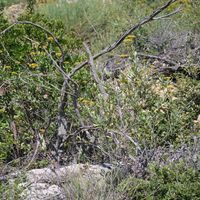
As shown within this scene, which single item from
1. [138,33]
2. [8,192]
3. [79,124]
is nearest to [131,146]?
[79,124]

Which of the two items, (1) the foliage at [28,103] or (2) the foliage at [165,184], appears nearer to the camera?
(2) the foliage at [165,184]

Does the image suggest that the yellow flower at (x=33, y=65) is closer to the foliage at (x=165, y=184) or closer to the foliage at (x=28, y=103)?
the foliage at (x=28, y=103)

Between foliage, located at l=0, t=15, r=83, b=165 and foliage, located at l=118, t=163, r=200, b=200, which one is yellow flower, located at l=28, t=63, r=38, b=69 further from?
foliage, located at l=118, t=163, r=200, b=200

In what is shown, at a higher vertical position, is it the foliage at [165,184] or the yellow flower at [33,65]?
the yellow flower at [33,65]

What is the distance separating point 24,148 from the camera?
5312mm

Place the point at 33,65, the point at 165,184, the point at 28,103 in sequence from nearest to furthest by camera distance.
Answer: the point at 165,184
the point at 28,103
the point at 33,65

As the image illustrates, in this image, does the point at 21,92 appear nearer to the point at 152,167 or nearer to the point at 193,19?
the point at 152,167

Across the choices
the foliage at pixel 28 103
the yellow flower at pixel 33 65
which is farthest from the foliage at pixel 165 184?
the yellow flower at pixel 33 65

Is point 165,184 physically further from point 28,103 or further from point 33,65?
point 33,65

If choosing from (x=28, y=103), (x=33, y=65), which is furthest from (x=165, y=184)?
(x=33, y=65)

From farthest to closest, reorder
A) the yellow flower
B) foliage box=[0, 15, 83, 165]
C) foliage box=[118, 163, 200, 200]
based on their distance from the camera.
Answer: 1. the yellow flower
2. foliage box=[0, 15, 83, 165]
3. foliage box=[118, 163, 200, 200]

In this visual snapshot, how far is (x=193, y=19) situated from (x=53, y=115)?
3.77 meters

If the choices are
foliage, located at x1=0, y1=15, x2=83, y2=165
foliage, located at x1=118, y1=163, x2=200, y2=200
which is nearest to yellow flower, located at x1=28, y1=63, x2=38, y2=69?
foliage, located at x1=0, y1=15, x2=83, y2=165

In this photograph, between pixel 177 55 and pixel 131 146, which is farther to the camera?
pixel 177 55
